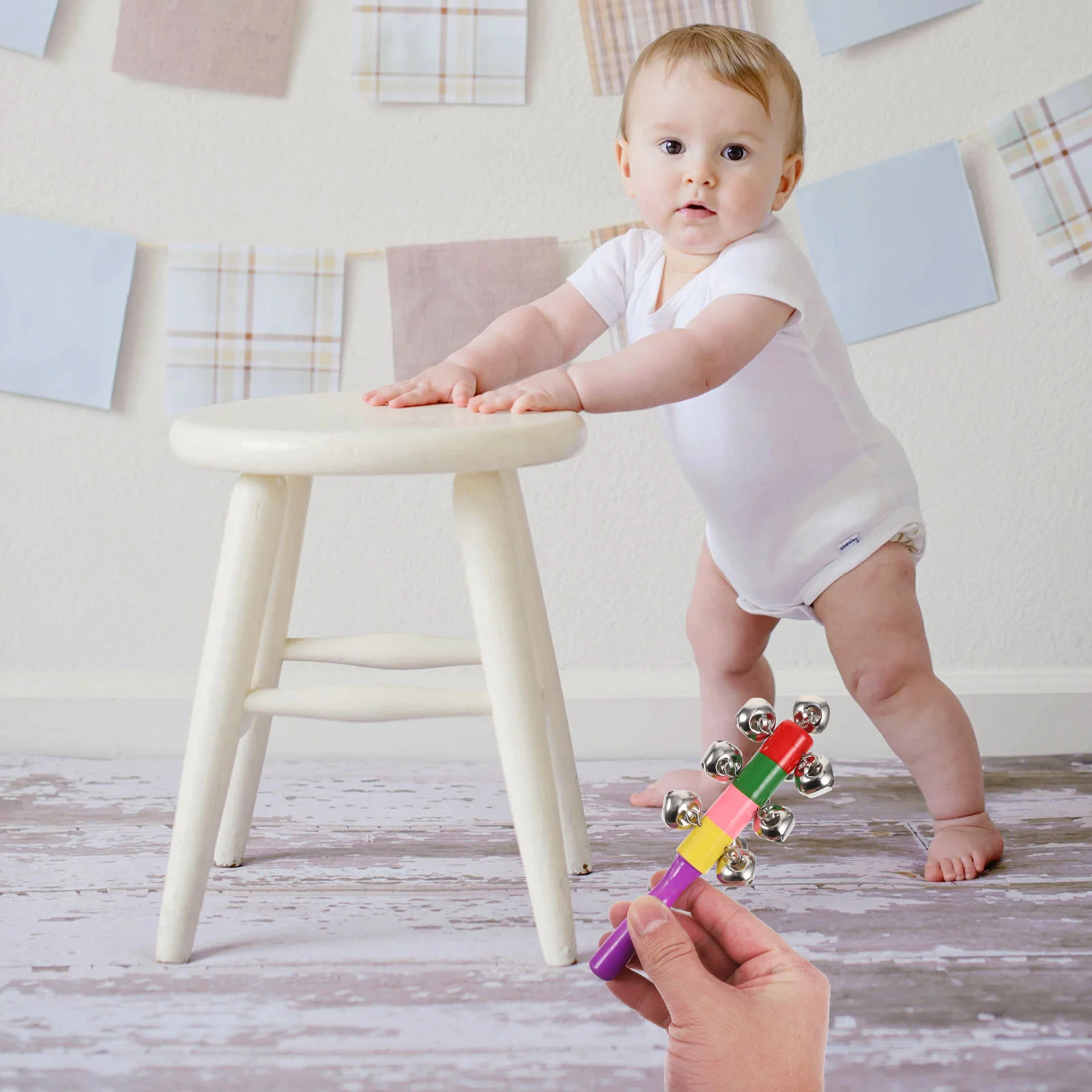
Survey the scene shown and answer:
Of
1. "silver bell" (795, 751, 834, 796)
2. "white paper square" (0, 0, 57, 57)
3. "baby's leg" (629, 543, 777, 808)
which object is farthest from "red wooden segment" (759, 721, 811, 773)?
"white paper square" (0, 0, 57, 57)

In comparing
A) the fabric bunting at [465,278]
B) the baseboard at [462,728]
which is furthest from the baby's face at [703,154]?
the baseboard at [462,728]

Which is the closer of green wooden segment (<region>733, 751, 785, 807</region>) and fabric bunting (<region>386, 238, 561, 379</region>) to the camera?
green wooden segment (<region>733, 751, 785, 807</region>)

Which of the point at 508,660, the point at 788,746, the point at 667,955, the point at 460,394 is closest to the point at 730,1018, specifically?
the point at 667,955

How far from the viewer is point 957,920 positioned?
847 millimetres

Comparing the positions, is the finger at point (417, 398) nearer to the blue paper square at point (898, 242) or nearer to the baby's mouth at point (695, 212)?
the baby's mouth at point (695, 212)

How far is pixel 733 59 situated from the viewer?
81cm

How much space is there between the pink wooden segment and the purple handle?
2cm

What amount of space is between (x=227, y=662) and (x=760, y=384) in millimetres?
435

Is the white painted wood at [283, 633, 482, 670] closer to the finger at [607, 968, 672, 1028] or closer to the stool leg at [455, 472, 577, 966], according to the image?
the stool leg at [455, 472, 577, 966]

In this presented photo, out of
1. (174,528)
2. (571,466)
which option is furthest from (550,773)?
(174,528)

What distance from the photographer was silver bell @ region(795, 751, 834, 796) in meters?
0.36

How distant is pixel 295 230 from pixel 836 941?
83 centimetres

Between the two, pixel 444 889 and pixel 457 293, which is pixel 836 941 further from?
pixel 457 293

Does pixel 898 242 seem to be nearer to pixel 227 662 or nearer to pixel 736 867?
pixel 227 662
